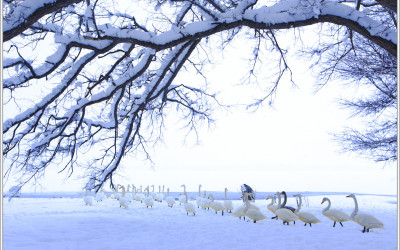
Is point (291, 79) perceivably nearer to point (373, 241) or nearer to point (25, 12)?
point (373, 241)

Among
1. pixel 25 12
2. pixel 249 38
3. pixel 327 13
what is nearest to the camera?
pixel 25 12

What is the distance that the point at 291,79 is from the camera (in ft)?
26.8

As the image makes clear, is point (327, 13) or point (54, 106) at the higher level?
point (327, 13)

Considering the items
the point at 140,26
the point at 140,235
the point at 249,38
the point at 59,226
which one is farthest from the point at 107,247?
the point at 249,38

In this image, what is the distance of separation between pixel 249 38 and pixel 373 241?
5.13m

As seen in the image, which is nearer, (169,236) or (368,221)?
(169,236)

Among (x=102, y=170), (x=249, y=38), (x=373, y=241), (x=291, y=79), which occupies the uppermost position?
(x=249, y=38)

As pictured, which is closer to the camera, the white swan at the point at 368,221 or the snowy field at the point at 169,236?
the snowy field at the point at 169,236

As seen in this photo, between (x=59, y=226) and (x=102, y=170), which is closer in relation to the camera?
(x=59, y=226)

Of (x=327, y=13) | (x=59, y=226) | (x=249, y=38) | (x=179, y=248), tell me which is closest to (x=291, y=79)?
(x=249, y=38)

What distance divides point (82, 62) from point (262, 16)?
3.48 meters

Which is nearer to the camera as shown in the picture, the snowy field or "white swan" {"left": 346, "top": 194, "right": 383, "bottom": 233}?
the snowy field

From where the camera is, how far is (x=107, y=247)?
6371 mm

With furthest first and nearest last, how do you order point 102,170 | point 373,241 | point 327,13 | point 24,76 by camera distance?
point 102,170 → point 373,241 → point 24,76 → point 327,13
